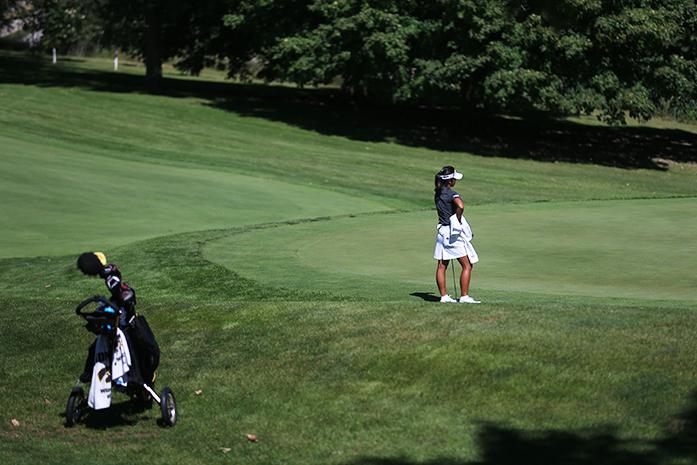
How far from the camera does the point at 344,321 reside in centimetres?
1264

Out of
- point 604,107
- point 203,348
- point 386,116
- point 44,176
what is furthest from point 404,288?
point 386,116

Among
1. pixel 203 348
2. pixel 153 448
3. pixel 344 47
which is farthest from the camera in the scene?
pixel 344 47

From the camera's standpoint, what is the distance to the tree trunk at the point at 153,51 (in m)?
52.7

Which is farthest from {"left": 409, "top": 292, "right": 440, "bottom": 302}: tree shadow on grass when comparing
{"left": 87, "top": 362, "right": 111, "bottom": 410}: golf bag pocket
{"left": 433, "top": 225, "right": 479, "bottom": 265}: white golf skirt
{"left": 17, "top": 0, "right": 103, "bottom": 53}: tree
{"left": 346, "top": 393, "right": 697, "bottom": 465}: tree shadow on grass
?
{"left": 17, "top": 0, "right": 103, "bottom": 53}: tree

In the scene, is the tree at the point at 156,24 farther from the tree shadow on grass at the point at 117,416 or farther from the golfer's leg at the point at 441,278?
the tree shadow on grass at the point at 117,416

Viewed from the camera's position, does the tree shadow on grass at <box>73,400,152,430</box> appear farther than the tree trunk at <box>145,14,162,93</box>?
No

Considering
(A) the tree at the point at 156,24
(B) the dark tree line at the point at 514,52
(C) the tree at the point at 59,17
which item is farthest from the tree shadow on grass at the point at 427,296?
(C) the tree at the point at 59,17

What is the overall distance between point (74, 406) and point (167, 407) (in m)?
0.88

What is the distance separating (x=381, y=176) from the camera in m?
33.7

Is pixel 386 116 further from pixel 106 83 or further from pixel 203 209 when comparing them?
pixel 203 209

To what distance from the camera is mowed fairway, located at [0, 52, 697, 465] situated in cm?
972

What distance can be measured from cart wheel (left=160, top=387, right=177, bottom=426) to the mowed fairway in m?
0.11

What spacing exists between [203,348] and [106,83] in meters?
44.8

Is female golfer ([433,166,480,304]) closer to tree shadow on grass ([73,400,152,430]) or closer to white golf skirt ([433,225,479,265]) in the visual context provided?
white golf skirt ([433,225,479,265])
